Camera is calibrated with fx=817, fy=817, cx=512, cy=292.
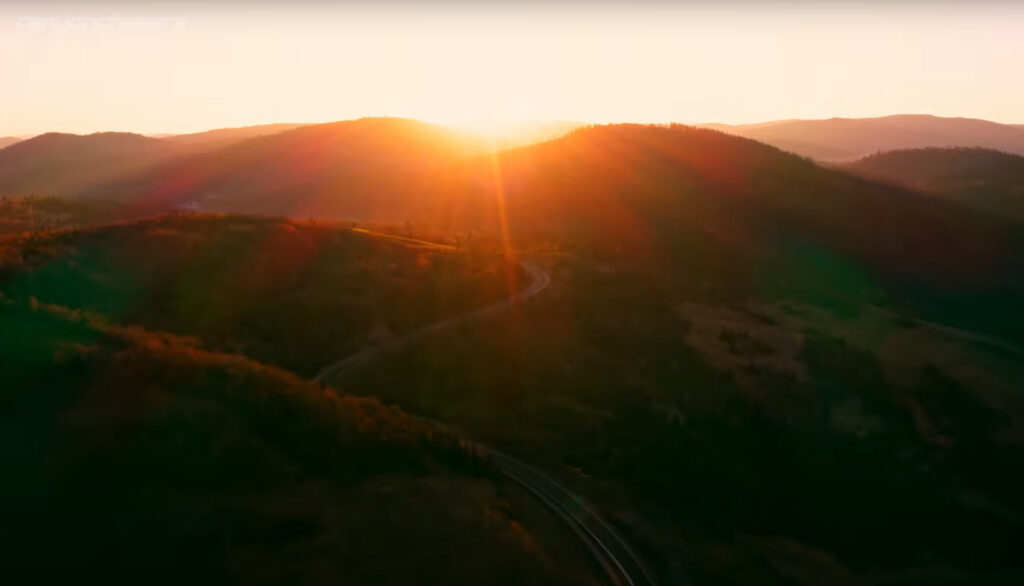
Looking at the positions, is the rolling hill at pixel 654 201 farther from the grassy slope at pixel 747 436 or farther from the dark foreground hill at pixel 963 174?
the grassy slope at pixel 747 436

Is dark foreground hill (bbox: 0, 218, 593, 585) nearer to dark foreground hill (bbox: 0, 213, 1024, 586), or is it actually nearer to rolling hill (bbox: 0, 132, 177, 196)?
dark foreground hill (bbox: 0, 213, 1024, 586)

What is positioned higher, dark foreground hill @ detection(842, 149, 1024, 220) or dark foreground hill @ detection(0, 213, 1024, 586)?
dark foreground hill @ detection(842, 149, 1024, 220)

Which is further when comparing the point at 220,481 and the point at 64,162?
the point at 64,162

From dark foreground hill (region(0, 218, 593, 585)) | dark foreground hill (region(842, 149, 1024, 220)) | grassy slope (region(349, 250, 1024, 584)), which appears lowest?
grassy slope (region(349, 250, 1024, 584))

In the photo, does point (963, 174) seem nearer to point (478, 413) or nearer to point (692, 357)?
point (692, 357)

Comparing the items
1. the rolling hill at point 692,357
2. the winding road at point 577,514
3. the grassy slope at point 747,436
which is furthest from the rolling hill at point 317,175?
the winding road at point 577,514

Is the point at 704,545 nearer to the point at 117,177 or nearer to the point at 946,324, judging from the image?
the point at 946,324

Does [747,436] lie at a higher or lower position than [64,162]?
lower

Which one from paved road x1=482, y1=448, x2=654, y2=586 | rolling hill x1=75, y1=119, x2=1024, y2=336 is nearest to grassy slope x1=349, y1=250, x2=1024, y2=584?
paved road x1=482, y1=448, x2=654, y2=586

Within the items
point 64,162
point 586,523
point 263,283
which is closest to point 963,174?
point 263,283
